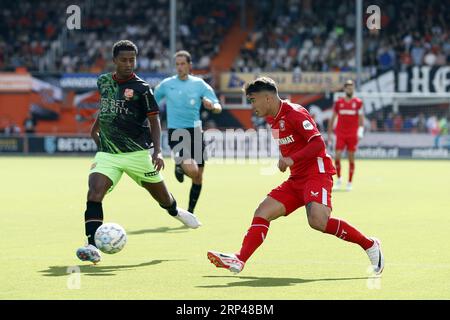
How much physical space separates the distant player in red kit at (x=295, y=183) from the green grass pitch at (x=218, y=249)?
0.24 meters

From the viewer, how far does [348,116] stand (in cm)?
2158

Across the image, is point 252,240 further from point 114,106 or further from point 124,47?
point 124,47

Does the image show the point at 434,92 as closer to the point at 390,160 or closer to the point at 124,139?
the point at 390,160

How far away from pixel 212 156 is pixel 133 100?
80.8 ft

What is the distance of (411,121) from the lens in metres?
36.9

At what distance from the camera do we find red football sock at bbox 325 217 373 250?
29.3 ft

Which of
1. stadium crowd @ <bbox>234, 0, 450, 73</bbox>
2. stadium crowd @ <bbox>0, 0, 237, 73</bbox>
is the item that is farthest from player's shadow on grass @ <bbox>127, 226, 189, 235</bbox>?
stadium crowd @ <bbox>0, 0, 237, 73</bbox>

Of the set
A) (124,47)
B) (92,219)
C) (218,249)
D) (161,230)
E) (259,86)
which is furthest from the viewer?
(161,230)

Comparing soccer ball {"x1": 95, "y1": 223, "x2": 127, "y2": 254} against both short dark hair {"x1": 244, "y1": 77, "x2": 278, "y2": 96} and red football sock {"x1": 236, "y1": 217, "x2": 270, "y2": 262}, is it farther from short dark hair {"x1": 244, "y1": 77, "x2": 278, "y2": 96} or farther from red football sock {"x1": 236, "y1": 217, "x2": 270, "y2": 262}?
short dark hair {"x1": 244, "y1": 77, "x2": 278, "y2": 96}

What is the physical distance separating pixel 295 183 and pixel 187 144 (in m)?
5.39

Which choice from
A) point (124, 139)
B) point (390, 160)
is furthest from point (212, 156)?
point (124, 139)

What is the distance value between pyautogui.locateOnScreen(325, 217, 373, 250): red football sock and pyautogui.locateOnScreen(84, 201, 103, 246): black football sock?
236 cm

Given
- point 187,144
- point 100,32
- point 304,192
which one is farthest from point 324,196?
point 100,32

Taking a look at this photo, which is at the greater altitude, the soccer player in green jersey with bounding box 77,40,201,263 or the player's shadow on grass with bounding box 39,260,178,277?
the soccer player in green jersey with bounding box 77,40,201,263
